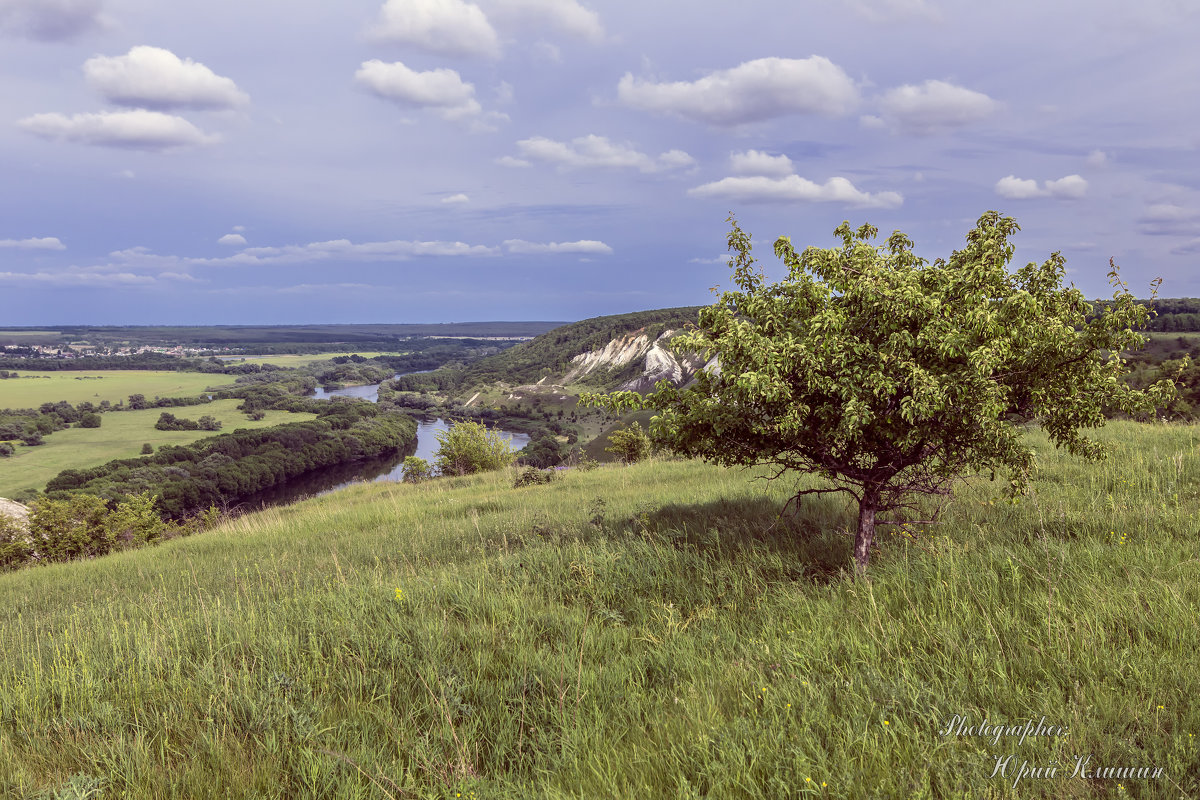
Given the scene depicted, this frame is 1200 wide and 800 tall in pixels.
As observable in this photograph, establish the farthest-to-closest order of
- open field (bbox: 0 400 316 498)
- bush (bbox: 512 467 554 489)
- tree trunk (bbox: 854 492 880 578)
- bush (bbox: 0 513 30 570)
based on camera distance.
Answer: open field (bbox: 0 400 316 498) → bush (bbox: 0 513 30 570) → bush (bbox: 512 467 554 489) → tree trunk (bbox: 854 492 880 578)

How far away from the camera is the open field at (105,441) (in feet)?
312

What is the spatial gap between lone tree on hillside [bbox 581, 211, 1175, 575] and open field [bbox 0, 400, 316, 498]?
110005 millimetres

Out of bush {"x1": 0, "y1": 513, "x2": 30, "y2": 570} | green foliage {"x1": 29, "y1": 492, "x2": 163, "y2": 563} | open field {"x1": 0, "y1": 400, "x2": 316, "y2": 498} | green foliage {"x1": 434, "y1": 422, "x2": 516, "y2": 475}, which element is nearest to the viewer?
bush {"x1": 0, "y1": 513, "x2": 30, "y2": 570}

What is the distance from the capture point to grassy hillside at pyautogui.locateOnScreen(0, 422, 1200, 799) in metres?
3.03

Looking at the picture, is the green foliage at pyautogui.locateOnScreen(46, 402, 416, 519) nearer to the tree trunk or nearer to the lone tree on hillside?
the lone tree on hillside

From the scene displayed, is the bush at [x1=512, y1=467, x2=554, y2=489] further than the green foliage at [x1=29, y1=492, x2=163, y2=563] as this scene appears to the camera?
No

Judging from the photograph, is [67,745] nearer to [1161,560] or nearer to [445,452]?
[1161,560]

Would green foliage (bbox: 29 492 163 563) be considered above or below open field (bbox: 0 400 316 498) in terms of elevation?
above

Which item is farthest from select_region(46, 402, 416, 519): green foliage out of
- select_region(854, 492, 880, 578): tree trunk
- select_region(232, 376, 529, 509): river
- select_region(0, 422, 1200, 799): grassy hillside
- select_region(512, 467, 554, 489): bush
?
select_region(854, 492, 880, 578): tree trunk

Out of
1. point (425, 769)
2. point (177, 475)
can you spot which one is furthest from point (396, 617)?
point (177, 475)

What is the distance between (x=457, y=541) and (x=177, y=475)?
98717 millimetres

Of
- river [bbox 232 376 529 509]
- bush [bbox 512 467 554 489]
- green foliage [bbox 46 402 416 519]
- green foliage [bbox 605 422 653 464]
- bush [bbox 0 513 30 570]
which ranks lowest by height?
river [bbox 232 376 529 509]

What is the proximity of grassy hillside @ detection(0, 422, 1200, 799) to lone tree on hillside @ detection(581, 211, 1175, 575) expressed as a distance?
3.90ft

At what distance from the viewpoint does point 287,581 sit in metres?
8.77
